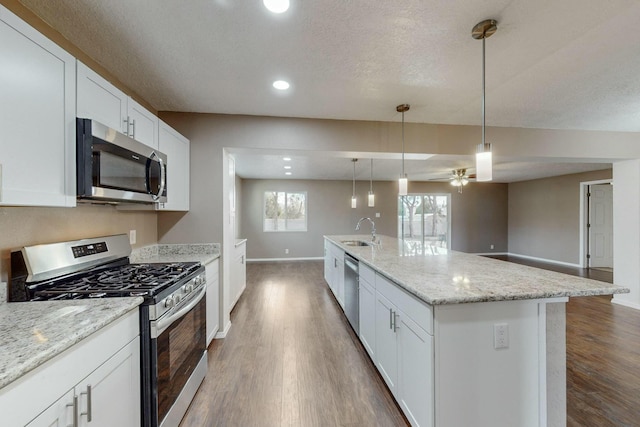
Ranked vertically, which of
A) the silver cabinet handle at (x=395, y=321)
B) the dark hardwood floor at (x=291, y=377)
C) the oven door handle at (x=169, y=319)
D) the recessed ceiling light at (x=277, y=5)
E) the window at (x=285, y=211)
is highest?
the recessed ceiling light at (x=277, y=5)

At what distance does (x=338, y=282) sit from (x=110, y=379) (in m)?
2.96

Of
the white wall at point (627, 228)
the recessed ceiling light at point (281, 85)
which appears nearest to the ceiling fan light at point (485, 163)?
the recessed ceiling light at point (281, 85)

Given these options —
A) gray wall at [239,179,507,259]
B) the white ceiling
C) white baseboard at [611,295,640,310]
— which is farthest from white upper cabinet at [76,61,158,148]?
white baseboard at [611,295,640,310]

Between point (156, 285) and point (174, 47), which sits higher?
point (174, 47)

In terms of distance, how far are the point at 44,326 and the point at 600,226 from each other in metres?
9.36

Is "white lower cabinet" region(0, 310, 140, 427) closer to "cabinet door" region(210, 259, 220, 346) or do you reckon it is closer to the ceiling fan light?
"cabinet door" region(210, 259, 220, 346)

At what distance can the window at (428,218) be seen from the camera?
836cm

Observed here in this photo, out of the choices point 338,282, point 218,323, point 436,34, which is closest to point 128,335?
point 218,323

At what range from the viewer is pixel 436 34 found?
165 cm

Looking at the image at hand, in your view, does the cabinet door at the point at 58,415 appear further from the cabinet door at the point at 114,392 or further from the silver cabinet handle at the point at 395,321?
the silver cabinet handle at the point at 395,321

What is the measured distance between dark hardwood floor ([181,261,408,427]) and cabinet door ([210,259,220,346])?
0.19 m

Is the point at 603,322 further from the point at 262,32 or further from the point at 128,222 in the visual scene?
the point at 128,222

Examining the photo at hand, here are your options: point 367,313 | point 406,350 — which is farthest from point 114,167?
point 367,313

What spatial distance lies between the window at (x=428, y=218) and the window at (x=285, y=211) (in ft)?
10.7
